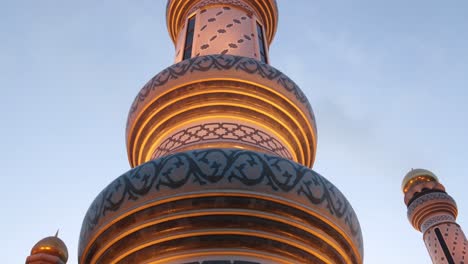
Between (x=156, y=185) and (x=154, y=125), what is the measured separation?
1536 mm

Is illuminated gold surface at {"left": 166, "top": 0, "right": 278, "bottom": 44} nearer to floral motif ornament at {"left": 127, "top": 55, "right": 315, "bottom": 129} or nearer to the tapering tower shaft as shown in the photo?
the tapering tower shaft

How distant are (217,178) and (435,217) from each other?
3.60 metres

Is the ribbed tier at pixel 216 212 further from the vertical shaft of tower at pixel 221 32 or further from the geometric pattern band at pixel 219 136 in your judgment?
the vertical shaft of tower at pixel 221 32

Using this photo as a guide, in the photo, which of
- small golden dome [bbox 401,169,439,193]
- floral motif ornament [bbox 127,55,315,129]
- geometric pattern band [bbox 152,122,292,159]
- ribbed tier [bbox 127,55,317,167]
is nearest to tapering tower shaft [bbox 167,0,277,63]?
floral motif ornament [bbox 127,55,315,129]

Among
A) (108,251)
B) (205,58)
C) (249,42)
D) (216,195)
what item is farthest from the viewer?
(249,42)

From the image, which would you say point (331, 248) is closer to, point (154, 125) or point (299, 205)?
point (299, 205)

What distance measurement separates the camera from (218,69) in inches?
212

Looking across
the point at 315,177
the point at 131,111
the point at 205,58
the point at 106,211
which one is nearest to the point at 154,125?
the point at 131,111

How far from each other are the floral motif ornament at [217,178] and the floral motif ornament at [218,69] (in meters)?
1.31

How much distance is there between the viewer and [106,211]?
4.32 metres

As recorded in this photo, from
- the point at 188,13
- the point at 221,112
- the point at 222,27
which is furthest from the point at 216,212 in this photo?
the point at 188,13

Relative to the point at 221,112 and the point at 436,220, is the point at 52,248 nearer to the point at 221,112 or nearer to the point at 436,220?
the point at 221,112

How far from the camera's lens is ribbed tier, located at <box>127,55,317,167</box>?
5.33 meters

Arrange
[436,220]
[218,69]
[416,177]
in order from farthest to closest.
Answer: [416,177] < [436,220] < [218,69]
